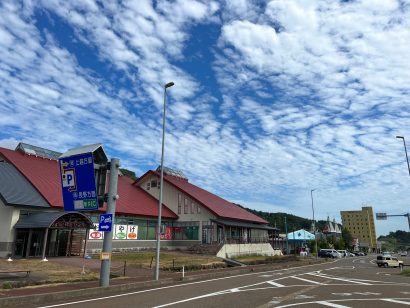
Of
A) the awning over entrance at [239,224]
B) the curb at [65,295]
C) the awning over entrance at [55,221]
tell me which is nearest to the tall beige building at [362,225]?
the awning over entrance at [239,224]

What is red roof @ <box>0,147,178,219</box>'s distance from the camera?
105 feet

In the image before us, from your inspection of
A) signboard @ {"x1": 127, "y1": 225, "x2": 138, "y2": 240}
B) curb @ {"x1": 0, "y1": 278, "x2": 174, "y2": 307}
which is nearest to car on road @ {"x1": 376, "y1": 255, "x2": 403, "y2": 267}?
signboard @ {"x1": 127, "y1": 225, "x2": 138, "y2": 240}

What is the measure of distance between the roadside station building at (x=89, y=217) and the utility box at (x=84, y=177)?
36.5ft

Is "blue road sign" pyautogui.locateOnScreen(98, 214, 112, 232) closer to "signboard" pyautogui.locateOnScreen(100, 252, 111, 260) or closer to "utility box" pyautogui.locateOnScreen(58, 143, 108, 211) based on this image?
"utility box" pyautogui.locateOnScreen(58, 143, 108, 211)

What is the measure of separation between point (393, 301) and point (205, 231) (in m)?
34.4

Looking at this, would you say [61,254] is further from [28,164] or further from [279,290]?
[279,290]

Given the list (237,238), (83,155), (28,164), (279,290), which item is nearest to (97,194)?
(83,155)

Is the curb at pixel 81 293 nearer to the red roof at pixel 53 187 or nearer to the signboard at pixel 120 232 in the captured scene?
the red roof at pixel 53 187

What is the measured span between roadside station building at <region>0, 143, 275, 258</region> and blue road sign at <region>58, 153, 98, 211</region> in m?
11.1

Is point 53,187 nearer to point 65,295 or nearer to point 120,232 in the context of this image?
point 120,232

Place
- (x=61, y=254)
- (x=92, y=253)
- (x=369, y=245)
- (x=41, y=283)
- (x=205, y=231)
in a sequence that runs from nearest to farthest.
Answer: (x=41, y=283), (x=61, y=254), (x=92, y=253), (x=205, y=231), (x=369, y=245)

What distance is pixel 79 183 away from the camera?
17.1m

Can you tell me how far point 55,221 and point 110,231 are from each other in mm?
13403

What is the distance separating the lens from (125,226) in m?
38.9
